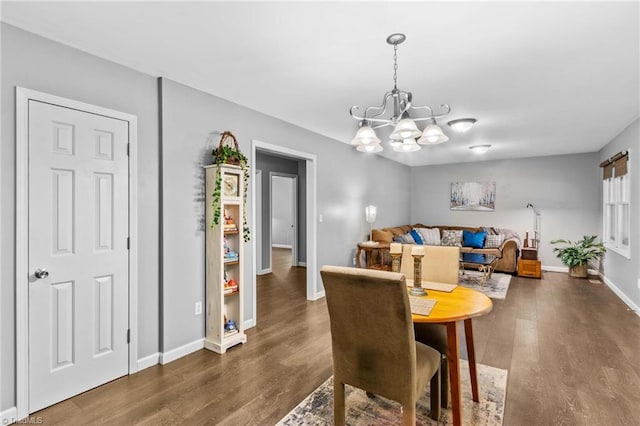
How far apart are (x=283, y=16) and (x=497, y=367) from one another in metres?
3.02

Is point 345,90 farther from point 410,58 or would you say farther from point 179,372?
point 179,372

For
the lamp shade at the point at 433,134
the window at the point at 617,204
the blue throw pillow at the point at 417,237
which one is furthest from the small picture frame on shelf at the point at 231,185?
the window at the point at 617,204

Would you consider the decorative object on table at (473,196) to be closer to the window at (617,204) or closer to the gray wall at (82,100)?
the window at (617,204)

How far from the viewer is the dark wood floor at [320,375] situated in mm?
2117

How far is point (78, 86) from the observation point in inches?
92.6

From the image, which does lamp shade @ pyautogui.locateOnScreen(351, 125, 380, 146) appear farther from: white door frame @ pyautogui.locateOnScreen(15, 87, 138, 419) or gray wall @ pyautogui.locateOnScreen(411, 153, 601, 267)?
gray wall @ pyautogui.locateOnScreen(411, 153, 601, 267)

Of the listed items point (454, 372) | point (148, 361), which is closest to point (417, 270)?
point (454, 372)

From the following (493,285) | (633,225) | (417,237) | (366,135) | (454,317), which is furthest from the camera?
(417,237)

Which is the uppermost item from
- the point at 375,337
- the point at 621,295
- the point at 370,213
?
the point at 370,213

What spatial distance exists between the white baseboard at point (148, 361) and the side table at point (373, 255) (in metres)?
3.50

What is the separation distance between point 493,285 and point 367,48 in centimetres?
477

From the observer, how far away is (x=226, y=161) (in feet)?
10.1

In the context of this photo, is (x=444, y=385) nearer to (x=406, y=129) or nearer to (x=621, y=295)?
(x=406, y=129)

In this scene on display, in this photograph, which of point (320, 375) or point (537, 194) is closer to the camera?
point (320, 375)
